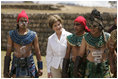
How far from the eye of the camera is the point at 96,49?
355cm

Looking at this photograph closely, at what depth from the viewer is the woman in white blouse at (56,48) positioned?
4.12 metres

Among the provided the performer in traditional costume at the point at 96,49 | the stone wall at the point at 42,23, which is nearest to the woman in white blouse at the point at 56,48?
the performer in traditional costume at the point at 96,49

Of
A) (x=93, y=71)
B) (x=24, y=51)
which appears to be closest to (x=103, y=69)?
(x=93, y=71)

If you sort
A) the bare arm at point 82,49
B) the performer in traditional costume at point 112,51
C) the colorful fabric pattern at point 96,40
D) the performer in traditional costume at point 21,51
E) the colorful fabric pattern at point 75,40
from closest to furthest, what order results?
the performer in traditional costume at point 112,51 < the colorful fabric pattern at point 96,40 < the bare arm at point 82,49 < the colorful fabric pattern at point 75,40 < the performer in traditional costume at point 21,51

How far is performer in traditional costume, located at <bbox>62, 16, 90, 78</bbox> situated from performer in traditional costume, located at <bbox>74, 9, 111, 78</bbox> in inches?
10.1

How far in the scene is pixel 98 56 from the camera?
3541mm

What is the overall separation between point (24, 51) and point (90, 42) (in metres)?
1.17

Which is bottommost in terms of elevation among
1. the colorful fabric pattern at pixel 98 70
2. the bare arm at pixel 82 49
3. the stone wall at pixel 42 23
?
the stone wall at pixel 42 23

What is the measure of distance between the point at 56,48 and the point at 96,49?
84 centimetres

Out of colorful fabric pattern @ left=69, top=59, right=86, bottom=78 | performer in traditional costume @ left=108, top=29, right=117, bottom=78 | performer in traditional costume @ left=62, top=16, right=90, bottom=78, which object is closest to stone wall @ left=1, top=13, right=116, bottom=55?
performer in traditional costume @ left=62, top=16, right=90, bottom=78

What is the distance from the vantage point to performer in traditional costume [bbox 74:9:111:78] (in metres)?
3.52

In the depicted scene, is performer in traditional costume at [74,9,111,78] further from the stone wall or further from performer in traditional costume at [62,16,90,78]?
A: the stone wall

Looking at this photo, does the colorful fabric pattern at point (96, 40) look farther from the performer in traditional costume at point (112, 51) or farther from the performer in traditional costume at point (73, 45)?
the performer in traditional costume at point (73, 45)

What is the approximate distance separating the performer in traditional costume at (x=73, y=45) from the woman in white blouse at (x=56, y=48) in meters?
0.22
